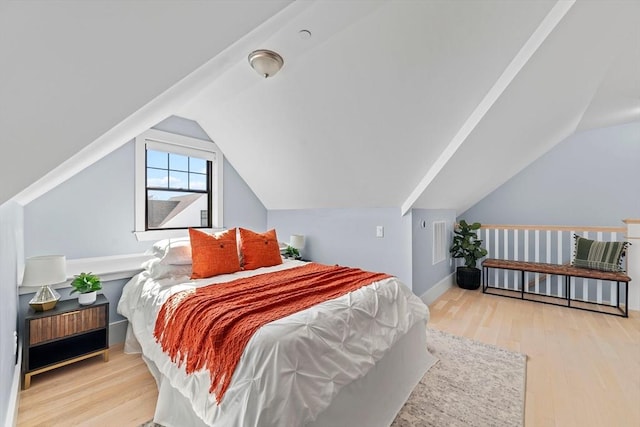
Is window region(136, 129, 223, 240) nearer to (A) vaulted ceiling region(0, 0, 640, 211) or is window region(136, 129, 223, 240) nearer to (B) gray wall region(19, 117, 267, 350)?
(B) gray wall region(19, 117, 267, 350)

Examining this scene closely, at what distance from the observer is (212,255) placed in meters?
2.41

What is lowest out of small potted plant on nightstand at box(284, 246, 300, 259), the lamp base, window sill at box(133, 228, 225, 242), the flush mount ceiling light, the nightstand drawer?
the nightstand drawer

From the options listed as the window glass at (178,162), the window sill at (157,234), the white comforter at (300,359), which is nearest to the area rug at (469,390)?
the white comforter at (300,359)

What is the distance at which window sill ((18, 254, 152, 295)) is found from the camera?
2.29m

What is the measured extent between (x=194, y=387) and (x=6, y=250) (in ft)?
4.00

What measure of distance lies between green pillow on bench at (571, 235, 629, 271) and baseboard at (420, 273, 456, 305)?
5.14 feet

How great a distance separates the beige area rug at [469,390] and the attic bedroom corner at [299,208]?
19 millimetres

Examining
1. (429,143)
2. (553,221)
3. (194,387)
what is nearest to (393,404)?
(194,387)

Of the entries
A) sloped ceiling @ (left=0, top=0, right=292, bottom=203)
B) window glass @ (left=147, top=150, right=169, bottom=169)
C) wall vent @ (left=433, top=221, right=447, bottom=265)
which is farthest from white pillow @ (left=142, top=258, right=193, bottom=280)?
wall vent @ (left=433, top=221, right=447, bottom=265)

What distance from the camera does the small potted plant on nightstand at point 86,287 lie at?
212cm

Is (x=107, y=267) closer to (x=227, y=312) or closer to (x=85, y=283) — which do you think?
(x=85, y=283)

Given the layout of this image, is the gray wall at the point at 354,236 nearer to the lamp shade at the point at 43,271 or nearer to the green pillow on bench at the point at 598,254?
the green pillow on bench at the point at 598,254

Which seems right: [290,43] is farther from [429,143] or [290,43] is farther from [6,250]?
[6,250]

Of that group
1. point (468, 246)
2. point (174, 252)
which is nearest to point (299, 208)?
point (174, 252)
